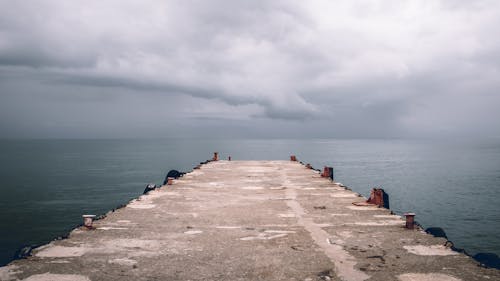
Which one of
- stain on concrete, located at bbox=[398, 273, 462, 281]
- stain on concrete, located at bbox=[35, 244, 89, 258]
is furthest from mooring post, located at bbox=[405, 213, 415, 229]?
stain on concrete, located at bbox=[35, 244, 89, 258]

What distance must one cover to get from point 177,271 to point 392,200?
177 ft

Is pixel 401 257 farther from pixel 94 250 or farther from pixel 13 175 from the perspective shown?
pixel 13 175

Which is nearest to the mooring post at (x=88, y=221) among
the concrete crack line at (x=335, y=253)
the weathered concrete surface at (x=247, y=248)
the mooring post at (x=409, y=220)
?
the weathered concrete surface at (x=247, y=248)

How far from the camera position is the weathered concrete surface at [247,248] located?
6301mm

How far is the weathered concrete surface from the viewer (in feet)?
20.7

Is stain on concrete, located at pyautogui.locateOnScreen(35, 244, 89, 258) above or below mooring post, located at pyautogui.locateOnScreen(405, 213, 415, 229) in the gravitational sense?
below

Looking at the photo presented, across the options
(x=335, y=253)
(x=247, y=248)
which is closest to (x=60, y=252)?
(x=247, y=248)

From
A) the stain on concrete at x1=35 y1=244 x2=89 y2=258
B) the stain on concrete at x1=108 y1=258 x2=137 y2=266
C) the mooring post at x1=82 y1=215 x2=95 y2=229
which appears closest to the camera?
the stain on concrete at x1=108 y1=258 x2=137 y2=266

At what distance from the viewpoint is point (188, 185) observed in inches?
676

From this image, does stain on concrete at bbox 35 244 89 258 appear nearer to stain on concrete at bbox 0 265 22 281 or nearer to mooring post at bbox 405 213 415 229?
stain on concrete at bbox 0 265 22 281

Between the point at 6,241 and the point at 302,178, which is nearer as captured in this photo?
the point at 302,178

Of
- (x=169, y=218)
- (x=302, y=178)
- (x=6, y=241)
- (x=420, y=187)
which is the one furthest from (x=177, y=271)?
(x=420, y=187)

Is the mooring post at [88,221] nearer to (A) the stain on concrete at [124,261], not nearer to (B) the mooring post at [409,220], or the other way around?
(A) the stain on concrete at [124,261]

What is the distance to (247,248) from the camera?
770cm
